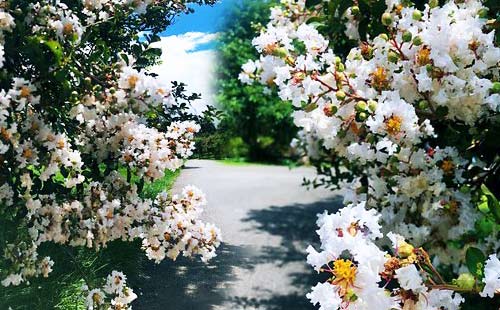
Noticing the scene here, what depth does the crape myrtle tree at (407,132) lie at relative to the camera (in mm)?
980

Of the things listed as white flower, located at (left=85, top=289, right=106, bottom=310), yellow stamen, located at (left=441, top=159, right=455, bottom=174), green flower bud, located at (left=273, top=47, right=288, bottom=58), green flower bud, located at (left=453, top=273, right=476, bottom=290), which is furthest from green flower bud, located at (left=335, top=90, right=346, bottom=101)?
white flower, located at (left=85, top=289, right=106, bottom=310)

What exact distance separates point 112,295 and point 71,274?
0.35 ft

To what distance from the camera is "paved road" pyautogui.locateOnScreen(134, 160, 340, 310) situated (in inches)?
62.9

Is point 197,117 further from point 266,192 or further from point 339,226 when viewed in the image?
point 339,226

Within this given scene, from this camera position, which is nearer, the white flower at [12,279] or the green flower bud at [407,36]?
the green flower bud at [407,36]

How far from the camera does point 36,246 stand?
1.48m

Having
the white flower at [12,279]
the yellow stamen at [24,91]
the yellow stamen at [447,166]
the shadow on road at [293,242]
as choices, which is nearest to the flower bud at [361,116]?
the yellow stamen at [447,166]

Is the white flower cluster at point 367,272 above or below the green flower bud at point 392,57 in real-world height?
below

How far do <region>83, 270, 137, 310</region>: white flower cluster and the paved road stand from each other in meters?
0.04

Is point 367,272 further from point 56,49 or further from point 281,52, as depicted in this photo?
point 56,49

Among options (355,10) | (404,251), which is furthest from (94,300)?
(355,10)

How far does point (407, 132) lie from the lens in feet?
4.27

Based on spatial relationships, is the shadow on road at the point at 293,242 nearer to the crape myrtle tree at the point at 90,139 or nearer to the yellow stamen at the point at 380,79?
the crape myrtle tree at the point at 90,139

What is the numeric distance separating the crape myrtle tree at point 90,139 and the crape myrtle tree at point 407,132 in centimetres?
29
